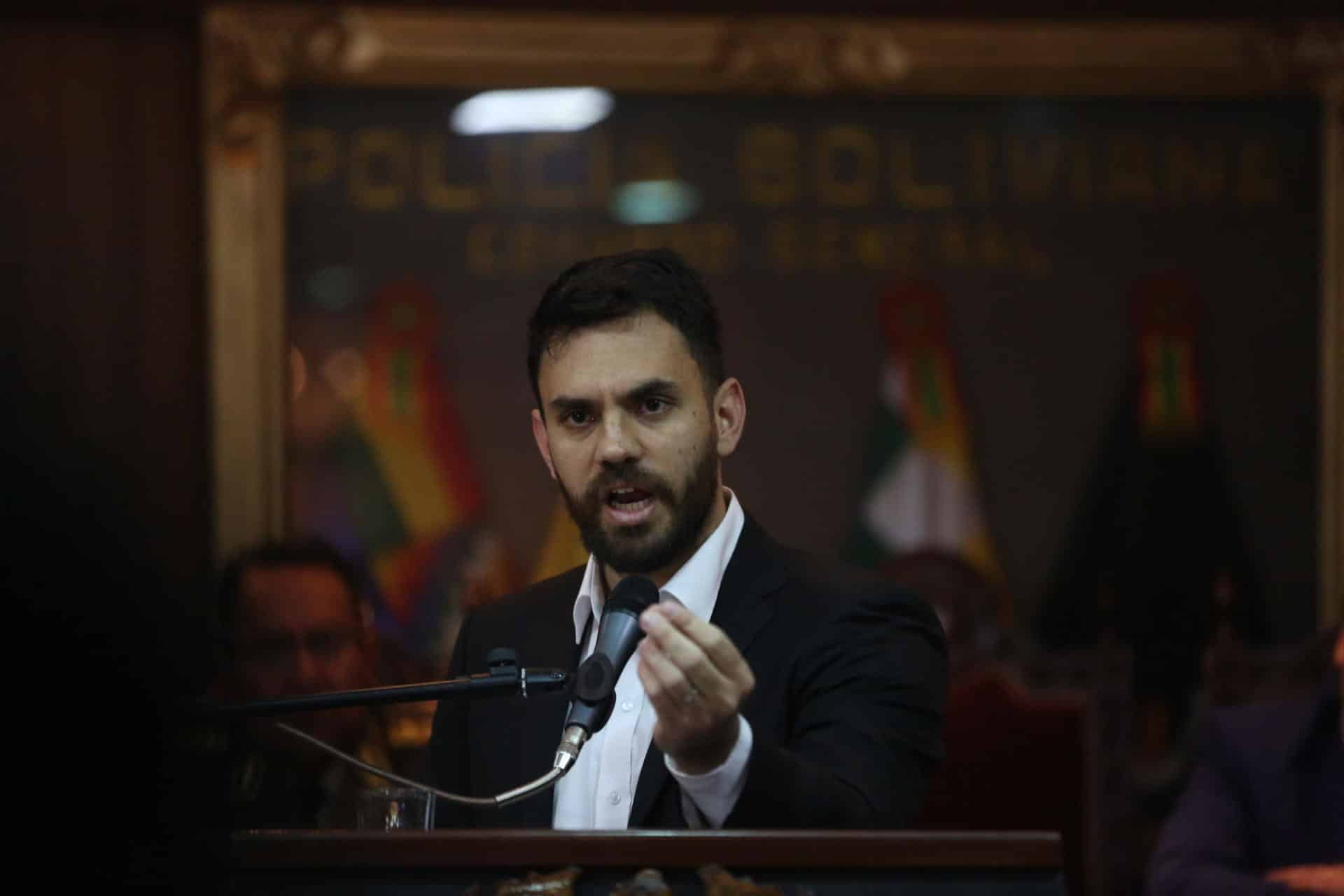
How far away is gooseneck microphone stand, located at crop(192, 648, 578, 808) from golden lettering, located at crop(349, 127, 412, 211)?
3.28m

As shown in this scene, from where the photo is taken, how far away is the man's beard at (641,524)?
192 cm

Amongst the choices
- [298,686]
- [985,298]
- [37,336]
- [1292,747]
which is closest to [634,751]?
[298,686]

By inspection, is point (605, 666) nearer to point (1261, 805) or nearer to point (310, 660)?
point (310, 660)

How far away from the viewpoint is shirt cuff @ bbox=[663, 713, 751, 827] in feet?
5.07

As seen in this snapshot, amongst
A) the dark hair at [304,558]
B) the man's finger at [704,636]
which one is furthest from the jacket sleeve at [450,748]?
the dark hair at [304,558]

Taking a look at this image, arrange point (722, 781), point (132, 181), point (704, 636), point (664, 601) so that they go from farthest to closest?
point (132, 181)
point (664, 601)
point (722, 781)
point (704, 636)

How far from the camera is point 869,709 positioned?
183cm

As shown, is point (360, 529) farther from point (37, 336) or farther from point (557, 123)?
point (37, 336)

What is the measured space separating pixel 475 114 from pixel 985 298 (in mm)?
1433

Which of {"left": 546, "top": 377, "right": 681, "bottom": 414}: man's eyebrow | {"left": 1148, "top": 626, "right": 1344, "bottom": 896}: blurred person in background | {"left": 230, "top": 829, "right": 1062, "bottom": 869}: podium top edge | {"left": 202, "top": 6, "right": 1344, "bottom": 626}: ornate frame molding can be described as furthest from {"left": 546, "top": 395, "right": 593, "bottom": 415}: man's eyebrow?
{"left": 202, "top": 6, "right": 1344, "bottom": 626}: ornate frame molding

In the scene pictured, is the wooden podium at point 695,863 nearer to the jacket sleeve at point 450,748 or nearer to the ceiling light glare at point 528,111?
the jacket sleeve at point 450,748

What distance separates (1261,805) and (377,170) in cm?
277

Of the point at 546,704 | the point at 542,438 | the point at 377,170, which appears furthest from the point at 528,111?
the point at 546,704

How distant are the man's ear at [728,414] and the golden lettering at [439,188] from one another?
2.74 m
